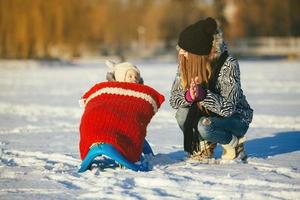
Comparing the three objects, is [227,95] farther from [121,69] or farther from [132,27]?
[132,27]

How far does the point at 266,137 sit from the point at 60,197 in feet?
11.7

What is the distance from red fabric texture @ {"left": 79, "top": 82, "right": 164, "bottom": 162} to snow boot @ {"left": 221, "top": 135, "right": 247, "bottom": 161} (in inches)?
29.3

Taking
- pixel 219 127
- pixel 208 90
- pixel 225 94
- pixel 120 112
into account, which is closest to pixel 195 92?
pixel 208 90

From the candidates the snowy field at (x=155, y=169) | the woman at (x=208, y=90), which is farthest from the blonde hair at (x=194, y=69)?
the snowy field at (x=155, y=169)

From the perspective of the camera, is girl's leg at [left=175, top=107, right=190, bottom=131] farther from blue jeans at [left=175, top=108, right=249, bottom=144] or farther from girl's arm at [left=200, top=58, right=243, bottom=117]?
girl's arm at [left=200, top=58, right=243, bottom=117]

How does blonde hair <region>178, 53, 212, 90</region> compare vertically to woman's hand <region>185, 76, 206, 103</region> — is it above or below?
above

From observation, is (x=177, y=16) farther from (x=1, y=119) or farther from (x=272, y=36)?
(x=1, y=119)

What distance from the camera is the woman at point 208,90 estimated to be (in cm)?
448

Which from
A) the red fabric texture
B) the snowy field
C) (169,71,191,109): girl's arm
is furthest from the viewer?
(169,71,191,109): girl's arm

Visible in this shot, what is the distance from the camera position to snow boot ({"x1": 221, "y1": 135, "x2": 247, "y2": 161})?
4.68 metres

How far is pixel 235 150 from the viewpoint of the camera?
4746 mm

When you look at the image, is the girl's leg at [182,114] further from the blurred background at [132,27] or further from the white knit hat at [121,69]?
→ the blurred background at [132,27]

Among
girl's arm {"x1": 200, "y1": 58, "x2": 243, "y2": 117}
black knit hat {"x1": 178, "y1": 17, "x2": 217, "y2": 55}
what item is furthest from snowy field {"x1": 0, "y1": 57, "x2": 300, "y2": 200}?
black knit hat {"x1": 178, "y1": 17, "x2": 217, "y2": 55}

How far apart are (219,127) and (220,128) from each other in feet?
0.05
